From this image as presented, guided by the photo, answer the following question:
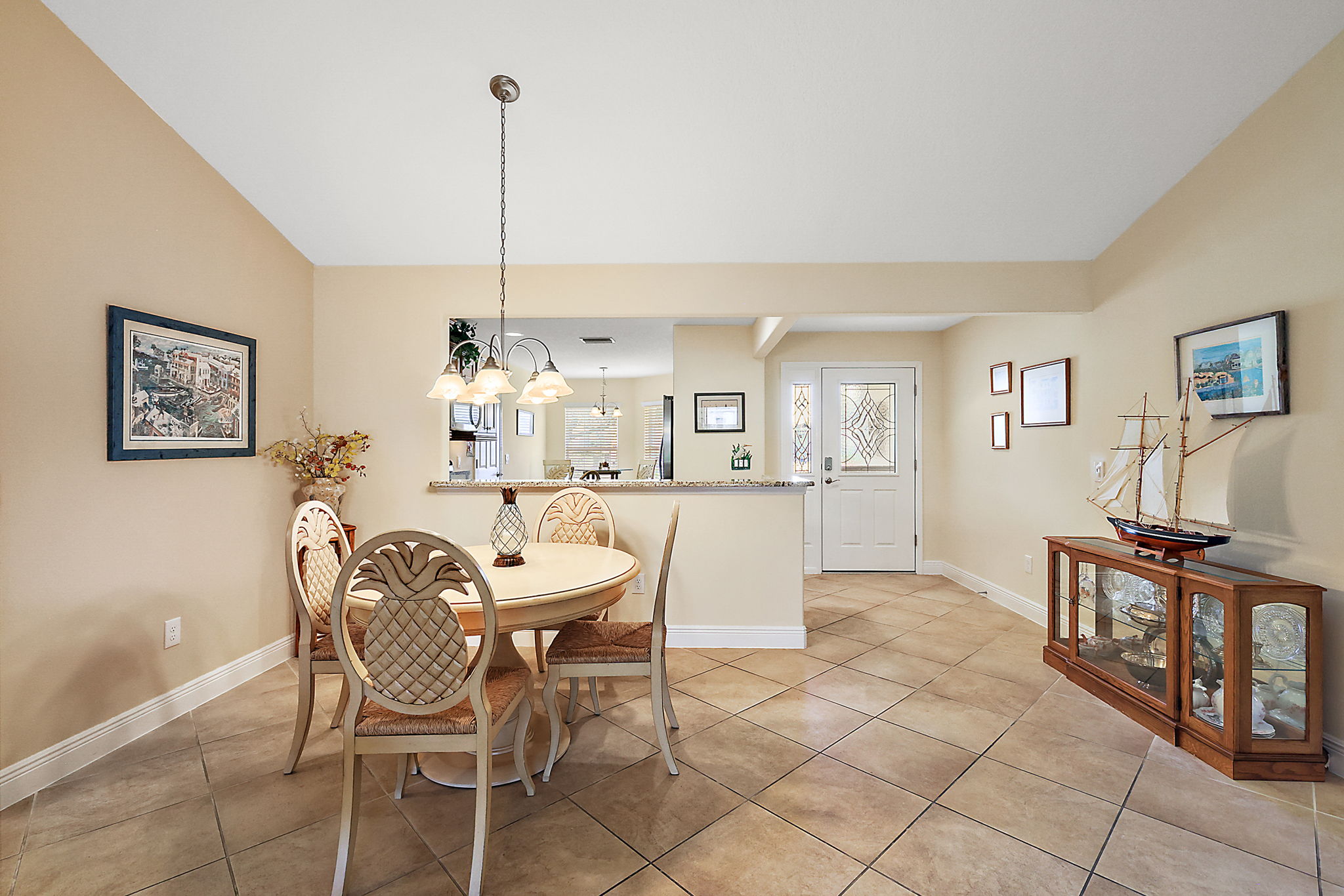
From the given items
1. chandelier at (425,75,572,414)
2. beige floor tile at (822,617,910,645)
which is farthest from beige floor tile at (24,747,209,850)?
beige floor tile at (822,617,910,645)

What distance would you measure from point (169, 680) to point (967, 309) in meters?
4.44

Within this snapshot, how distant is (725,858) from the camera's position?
5.64ft

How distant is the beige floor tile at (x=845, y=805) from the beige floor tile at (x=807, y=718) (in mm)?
213

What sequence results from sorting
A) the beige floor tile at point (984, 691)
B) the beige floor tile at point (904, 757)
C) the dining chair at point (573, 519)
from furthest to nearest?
the dining chair at point (573, 519)
the beige floor tile at point (984, 691)
the beige floor tile at point (904, 757)

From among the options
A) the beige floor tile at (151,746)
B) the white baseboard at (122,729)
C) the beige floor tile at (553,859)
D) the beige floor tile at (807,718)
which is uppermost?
the white baseboard at (122,729)

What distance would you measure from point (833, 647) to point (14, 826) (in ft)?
11.3

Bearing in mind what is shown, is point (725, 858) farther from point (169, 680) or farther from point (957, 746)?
point (169, 680)

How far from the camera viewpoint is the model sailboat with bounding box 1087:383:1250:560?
257 centimetres

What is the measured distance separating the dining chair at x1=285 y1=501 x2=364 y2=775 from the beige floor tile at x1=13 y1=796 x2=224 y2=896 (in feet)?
1.13

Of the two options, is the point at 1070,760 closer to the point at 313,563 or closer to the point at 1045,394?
the point at 1045,394

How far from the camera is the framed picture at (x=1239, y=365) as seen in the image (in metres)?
2.37

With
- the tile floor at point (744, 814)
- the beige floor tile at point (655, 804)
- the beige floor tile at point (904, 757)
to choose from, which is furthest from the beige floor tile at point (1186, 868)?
the beige floor tile at point (655, 804)

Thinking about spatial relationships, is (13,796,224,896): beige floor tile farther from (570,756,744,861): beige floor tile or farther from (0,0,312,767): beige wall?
(570,756,744,861): beige floor tile

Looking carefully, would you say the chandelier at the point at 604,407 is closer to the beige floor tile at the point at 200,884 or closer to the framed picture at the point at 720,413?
the framed picture at the point at 720,413
